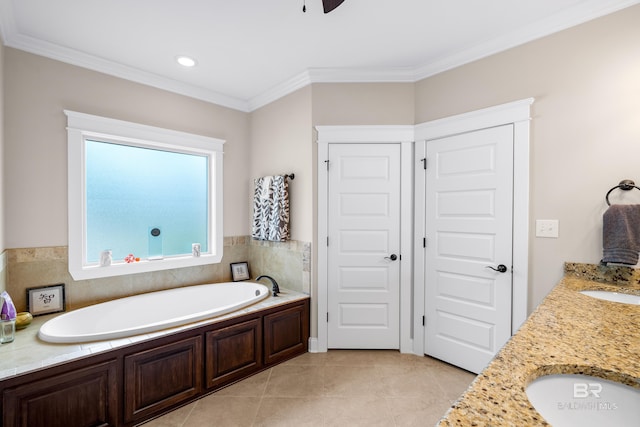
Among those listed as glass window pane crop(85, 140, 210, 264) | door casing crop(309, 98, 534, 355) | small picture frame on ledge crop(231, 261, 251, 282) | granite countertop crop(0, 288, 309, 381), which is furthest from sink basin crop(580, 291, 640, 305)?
glass window pane crop(85, 140, 210, 264)

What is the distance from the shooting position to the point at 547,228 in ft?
6.74

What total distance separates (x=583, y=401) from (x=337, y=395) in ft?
5.81

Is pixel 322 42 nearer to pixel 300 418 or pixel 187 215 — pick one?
pixel 187 215

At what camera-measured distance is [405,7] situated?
192 centimetres

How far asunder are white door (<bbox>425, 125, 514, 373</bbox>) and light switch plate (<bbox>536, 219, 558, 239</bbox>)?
0.17 metres

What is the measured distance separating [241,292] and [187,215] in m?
1.02

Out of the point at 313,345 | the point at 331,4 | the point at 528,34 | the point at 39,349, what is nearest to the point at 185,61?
the point at 331,4

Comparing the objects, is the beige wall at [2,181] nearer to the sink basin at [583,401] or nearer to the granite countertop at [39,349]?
the granite countertop at [39,349]

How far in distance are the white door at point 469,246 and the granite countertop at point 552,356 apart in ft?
3.06

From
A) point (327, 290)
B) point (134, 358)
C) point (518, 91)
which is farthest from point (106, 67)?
point (518, 91)

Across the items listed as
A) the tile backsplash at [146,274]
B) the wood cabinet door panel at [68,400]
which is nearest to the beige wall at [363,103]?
the tile backsplash at [146,274]

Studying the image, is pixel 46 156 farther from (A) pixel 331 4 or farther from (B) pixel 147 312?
(A) pixel 331 4

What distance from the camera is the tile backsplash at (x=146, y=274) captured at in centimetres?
224

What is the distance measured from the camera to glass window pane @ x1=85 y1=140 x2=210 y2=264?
2650mm
